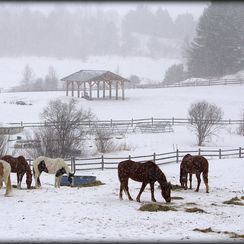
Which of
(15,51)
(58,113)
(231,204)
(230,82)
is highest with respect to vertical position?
(15,51)

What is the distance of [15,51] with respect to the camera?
401ft

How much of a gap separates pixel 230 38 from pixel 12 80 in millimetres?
45794

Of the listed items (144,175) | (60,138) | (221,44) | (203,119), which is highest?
(221,44)

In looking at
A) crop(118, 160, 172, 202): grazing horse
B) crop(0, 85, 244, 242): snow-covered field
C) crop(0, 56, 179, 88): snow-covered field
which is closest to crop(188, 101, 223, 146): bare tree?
crop(0, 85, 244, 242): snow-covered field

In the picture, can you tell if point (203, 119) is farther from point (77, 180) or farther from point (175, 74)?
point (175, 74)

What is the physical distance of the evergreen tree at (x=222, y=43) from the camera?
66.9 metres

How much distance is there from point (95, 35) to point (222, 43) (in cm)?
7293

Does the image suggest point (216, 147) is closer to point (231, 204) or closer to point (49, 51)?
point (231, 204)

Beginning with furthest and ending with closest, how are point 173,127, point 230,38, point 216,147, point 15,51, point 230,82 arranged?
point 15,51 → point 230,38 → point 230,82 → point 173,127 → point 216,147

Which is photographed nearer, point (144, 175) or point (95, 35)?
point (144, 175)

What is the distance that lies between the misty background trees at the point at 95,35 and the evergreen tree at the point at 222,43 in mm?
49413

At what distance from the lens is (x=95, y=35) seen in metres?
134

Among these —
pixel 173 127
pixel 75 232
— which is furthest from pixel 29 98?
pixel 75 232

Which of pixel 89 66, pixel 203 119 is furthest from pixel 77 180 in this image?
pixel 89 66
